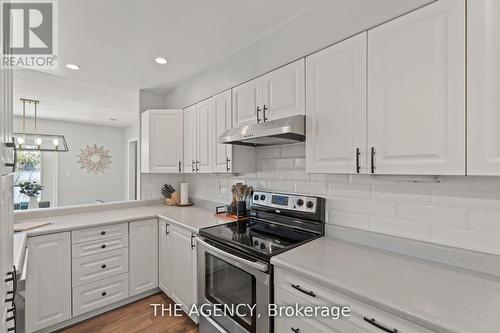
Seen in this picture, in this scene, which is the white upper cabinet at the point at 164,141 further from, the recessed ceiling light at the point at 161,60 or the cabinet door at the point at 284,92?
the cabinet door at the point at 284,92

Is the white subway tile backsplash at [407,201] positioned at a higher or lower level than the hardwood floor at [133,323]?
higher

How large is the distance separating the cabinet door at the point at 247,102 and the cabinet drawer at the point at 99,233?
1528 mm

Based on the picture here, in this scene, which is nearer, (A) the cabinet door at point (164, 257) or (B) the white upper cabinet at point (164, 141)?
(A) the cabinet door at point (164, 257)

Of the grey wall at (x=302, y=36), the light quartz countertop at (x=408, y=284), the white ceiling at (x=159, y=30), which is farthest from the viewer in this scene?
the white ceiling at (x=159, y=30)

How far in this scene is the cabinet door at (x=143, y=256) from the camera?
2.35m

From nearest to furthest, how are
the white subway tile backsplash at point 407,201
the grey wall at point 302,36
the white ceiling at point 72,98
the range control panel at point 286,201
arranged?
1. the white subway tile backsplash at point 407,201
2. the grey wall at point 302,36
3. the range control panel at point 286,201
4. the white ceiling at point 72,98

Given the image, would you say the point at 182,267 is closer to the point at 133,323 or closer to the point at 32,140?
the point at 133,323

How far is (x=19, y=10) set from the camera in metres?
1.48

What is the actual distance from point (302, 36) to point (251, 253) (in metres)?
1.48

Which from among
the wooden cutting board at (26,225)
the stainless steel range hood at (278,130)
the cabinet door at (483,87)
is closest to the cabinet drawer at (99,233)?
the wooden cutting board at (26,225)

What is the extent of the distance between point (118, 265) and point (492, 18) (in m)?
3.06

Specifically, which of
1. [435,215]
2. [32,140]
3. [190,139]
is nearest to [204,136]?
[190,139]

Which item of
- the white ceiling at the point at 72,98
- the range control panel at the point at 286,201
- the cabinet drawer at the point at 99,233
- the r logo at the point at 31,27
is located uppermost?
the white ceiling at the point at 72,98

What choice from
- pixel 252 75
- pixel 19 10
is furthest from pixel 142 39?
pixel 252 75
